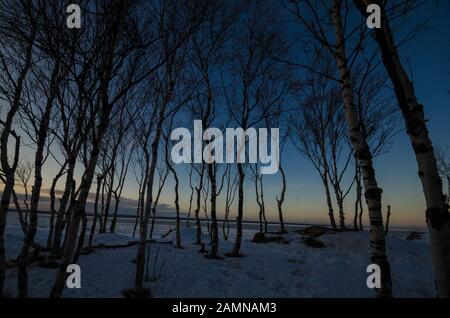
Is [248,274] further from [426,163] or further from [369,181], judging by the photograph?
[426,163]

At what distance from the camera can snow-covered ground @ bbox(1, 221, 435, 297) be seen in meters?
6.50

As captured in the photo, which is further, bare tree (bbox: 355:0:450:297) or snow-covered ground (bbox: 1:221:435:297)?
snow-covered ground (bbox: 1:221:435:297)

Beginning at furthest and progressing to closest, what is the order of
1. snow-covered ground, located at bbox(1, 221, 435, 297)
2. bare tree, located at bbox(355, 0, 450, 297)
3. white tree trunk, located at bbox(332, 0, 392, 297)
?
snow-covered ground, located at bbox(1, 221, 435, 297), white tree trunk, located at bbox(332, 0, 392, 297), bare tree, located at bbox(355, 0, 450, 297)

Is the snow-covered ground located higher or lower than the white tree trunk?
lower

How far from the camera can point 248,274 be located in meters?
8.06

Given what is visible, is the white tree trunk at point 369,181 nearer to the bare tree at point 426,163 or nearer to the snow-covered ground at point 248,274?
the bare tree at point 426,163

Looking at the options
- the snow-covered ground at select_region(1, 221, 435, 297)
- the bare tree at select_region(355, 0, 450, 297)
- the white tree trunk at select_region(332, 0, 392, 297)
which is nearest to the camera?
the bare tree at select_region(355, 0, 450, 297)

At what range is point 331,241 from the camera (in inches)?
492

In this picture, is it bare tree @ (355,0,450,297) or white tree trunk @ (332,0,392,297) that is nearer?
bare tree @ (355,0,450,297)

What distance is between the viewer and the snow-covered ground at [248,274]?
6.50 meters

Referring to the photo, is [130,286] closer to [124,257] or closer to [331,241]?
[124,257]

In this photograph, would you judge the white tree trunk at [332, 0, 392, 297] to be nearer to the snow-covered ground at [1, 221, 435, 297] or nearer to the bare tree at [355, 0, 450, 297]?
the bare tree at [355, 0, 450, 297]

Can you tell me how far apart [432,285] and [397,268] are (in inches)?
60.5

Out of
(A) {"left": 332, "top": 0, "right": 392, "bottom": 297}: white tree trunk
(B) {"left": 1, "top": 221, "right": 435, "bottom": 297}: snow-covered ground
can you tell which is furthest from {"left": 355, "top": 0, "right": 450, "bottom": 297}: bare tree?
(B) {"left": 1, "top": 221, "right": 435, "bottom": 297}: snow-covered ground
